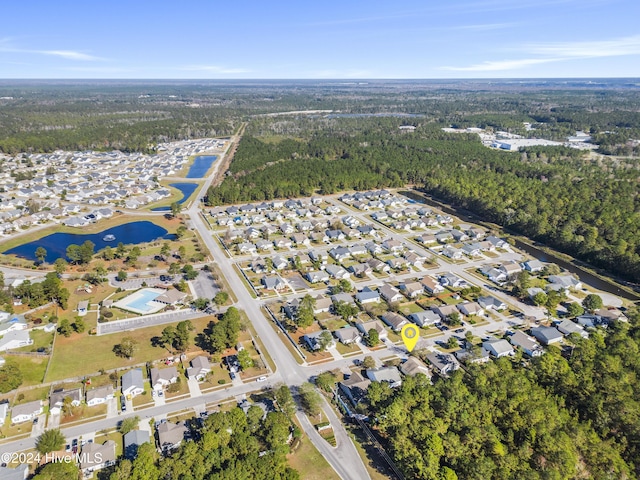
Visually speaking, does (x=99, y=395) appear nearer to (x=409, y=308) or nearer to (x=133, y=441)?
(x=133, y=441)

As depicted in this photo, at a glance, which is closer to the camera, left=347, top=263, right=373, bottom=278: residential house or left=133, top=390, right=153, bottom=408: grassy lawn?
left=133, top=390, right=153, bottom=408: grassy lawn

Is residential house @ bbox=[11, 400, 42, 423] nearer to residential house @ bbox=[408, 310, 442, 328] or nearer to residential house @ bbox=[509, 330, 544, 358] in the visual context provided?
residential house @ bbox=[408, 310, 442, 328]

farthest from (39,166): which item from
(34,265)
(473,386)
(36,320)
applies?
(473,386)

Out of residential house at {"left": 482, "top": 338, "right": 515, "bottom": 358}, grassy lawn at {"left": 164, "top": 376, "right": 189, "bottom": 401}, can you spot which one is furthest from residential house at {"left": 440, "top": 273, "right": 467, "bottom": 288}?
grassy lawn at {"left": 164, "top": 376, "right": 189, "bottom": 401}

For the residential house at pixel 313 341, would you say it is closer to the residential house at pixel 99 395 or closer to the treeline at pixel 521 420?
the treeline at pixel 521 420

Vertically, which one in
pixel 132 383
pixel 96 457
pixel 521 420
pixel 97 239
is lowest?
pixel 97 239

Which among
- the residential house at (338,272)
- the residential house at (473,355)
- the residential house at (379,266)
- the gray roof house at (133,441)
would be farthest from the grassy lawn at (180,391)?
the residential house at (379,266)

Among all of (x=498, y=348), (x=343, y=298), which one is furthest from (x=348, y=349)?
(x=498, y=348)
